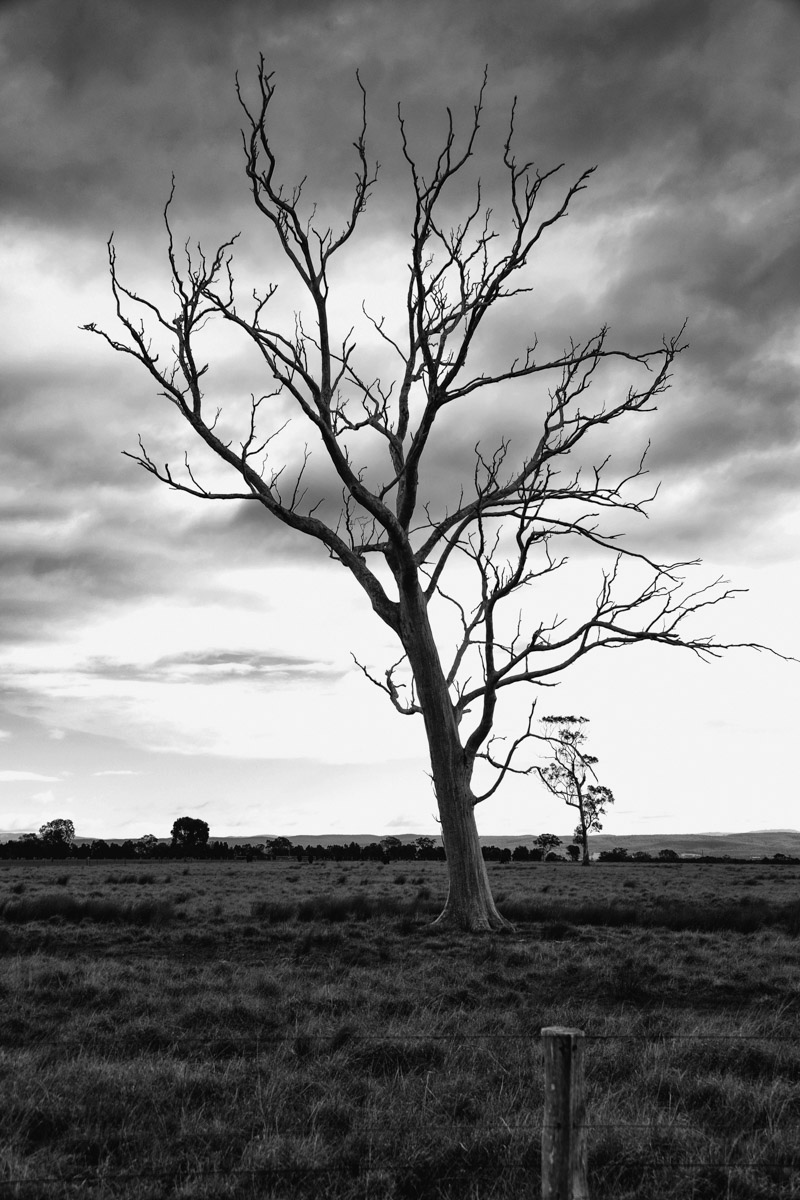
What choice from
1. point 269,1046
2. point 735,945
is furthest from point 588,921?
point 269,1046

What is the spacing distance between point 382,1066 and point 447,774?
8846 mm

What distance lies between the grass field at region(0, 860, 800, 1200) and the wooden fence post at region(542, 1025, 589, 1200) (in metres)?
0.84

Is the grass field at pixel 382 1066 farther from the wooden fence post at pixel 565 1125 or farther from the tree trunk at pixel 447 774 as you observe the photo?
the tree trunk at pixel 447 774

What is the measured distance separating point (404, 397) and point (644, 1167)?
550 inches

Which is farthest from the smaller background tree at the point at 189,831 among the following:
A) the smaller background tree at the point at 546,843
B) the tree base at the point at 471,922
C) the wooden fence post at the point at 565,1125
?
the wooden fence post at the point at 565,1125

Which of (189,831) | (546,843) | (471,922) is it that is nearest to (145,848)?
(189,831)

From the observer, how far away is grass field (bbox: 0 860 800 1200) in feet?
15.0

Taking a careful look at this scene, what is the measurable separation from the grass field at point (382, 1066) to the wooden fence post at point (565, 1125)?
0.84 m

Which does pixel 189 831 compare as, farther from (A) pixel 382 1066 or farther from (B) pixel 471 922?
(A) pixel 382 1066

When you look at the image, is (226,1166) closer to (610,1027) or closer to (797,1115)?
(797,1115)

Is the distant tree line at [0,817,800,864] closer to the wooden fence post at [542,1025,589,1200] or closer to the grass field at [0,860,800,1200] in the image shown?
the grass field at [0,860,800,1200]

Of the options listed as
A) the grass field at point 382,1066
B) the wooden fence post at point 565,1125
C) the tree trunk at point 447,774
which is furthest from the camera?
the tree trunk at point 447,774

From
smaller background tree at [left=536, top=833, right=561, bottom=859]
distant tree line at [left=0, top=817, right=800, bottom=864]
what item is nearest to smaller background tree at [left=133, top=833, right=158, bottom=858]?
distant tree line at [left=0, top=817, right=800, bottom=864]

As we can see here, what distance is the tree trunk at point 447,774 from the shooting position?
596 inches
